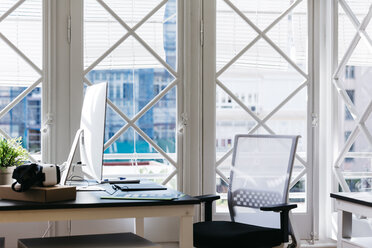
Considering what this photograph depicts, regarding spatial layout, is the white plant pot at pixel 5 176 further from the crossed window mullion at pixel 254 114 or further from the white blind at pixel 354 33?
the white blind at pixel 354 33

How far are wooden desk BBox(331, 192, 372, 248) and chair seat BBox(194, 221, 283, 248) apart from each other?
14.3 inches

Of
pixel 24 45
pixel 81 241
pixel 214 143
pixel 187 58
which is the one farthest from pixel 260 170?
pixel 24 45

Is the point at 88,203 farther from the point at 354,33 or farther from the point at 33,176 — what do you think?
the point at 354,33

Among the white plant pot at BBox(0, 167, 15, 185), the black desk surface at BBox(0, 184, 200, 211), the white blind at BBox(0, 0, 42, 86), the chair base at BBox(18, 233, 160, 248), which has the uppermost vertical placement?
the white blind at BBox(0, 0, 42, 86)

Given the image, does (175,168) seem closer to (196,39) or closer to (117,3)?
(196,39)

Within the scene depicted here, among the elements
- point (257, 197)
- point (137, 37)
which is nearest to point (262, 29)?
point (137, 37)

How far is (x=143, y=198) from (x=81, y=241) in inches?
14.6

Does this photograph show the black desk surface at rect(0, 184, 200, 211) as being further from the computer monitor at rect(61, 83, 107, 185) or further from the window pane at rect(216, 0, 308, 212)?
the window pane at rect(216, 0, 308, 212)

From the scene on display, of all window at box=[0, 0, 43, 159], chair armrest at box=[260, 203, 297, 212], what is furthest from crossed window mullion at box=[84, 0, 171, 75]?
chair armrest at box=[260, 203, 297, 212]

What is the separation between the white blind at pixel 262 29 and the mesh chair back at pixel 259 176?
2.57 feet

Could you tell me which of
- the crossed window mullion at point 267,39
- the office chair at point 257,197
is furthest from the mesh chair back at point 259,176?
the crossed window mullion at point 267,39

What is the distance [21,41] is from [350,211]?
94.1 inches

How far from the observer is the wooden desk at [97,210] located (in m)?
2.56

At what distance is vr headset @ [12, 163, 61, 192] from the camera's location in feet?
8.64
